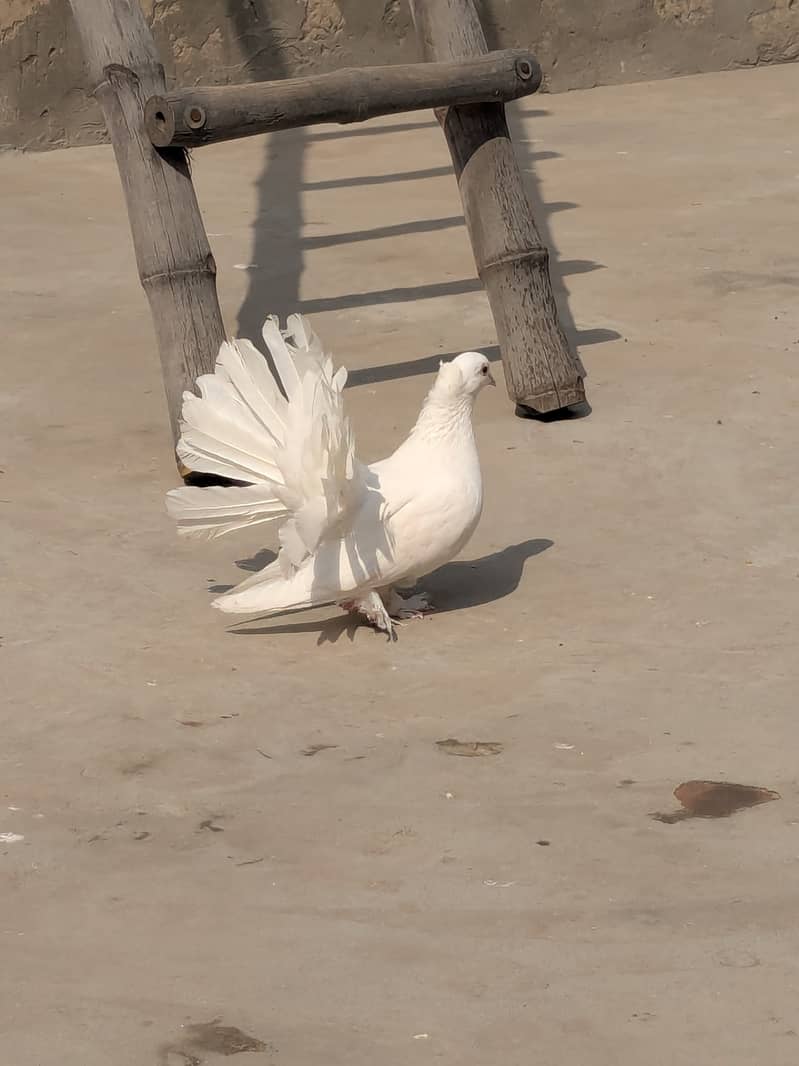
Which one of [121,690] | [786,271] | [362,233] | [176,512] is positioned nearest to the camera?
[121,690]

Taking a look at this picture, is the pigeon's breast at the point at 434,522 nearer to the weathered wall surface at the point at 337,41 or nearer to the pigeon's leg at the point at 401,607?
the pigeon's leg at the point at 401,607

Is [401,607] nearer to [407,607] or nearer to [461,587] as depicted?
[407,607]

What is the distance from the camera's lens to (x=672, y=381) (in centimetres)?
734

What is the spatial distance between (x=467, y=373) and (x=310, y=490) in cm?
79

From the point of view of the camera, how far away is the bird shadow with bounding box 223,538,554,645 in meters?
5.43

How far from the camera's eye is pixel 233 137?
6469 mm

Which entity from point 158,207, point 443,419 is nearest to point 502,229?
point 158,207

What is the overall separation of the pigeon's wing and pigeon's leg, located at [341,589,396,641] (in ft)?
0.75

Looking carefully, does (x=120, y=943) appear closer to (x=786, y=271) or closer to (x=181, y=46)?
(x=786, y=271)

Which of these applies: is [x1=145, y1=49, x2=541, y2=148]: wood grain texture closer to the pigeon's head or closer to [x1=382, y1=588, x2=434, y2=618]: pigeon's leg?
the pigeon's head

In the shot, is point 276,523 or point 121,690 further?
point 276,523

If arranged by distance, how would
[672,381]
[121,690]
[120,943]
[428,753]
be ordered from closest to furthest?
1. [120,943]
2. [428,753]
3. [121,690]
4. [672,381]

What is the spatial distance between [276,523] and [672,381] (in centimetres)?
206

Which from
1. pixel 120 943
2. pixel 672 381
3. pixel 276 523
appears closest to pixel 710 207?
pixel 672 381
